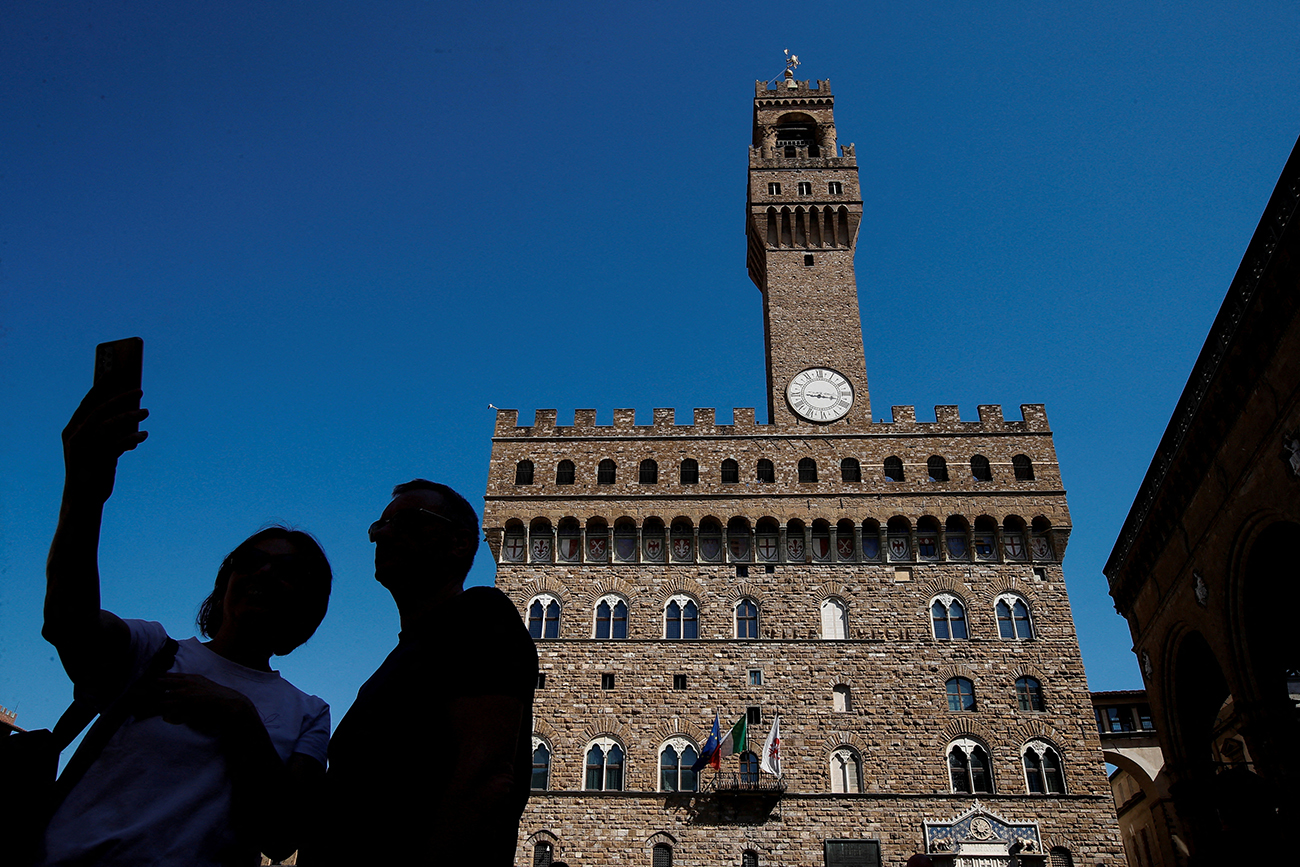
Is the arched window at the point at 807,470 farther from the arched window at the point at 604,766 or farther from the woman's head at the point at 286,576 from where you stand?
the woman's head at the point at 286,576

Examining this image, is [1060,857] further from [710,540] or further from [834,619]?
[710,540]

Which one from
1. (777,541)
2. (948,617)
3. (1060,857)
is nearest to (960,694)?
(948,617)

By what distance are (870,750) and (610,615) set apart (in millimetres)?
8797

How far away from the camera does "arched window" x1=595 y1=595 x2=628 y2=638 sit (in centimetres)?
2728

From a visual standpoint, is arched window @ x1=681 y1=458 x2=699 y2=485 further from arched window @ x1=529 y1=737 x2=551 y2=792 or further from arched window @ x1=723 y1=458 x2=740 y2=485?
arched window @ x1=529 y1=737 x2=551 y2=792

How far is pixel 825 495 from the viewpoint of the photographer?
1134 inches

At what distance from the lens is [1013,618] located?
1064 inches

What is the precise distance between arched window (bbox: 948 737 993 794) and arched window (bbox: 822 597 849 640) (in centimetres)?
444

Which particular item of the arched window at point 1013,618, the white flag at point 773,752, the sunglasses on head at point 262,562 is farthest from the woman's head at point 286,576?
the arched window at point 1013,618

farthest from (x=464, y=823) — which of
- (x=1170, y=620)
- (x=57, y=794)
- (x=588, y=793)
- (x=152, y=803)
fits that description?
(x=588, y=793)

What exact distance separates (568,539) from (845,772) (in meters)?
11.2

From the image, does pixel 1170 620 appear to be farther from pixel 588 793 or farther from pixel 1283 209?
pixel 588 793

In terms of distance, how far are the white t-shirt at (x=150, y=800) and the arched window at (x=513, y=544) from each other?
25.8 metres

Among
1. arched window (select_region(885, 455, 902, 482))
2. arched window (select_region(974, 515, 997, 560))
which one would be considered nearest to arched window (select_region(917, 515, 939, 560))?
arched window (select_region(974, 515, 997, 560))
